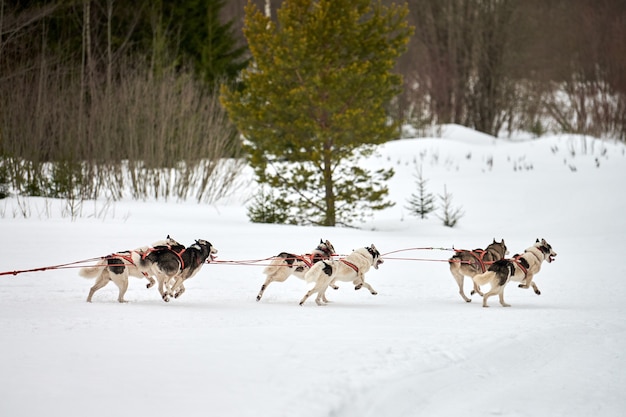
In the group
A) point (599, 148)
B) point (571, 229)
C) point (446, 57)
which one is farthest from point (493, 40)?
point (571, 229)

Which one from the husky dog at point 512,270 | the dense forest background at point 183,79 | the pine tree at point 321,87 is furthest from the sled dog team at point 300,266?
the dense forest background at point 183,79

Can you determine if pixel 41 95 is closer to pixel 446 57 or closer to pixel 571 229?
pixel 571 229

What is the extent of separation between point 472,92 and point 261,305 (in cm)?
3293

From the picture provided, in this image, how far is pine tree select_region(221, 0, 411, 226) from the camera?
15.3m

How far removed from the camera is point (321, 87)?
15.4 m

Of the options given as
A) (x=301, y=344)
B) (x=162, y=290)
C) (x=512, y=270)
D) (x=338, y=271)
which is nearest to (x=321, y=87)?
(x=338, y=271)

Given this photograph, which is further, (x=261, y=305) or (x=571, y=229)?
(x=571, y=229)

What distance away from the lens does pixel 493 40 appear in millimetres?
36062

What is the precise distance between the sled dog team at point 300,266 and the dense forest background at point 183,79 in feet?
33.6

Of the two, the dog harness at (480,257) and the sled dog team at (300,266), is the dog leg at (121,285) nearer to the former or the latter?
the sled dog team at (300,266)

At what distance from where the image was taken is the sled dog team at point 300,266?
22.3 feet

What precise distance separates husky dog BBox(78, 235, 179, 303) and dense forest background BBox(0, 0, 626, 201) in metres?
10.1

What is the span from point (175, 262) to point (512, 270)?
11.9ft

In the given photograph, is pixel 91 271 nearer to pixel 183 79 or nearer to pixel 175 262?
pixel 175 262
